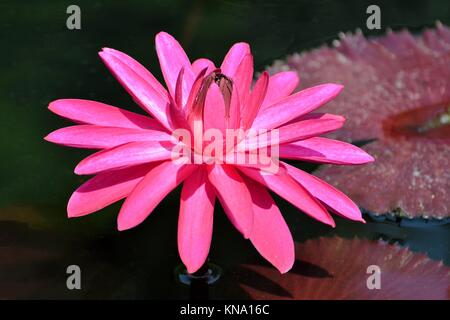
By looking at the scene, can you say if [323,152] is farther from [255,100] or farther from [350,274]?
[350,274]

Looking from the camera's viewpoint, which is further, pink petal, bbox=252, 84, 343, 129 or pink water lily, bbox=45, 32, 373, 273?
pink petal, bbox=252, 84, 343, 129

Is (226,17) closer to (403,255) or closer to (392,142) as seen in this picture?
(392,142)

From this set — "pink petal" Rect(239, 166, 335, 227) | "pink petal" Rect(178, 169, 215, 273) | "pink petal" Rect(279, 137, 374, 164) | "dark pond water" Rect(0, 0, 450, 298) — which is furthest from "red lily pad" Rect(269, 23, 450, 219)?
"pink petal" Rect(178, 169, 215, 273)

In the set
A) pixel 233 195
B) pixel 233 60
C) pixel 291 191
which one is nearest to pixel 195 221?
pixel 233 195

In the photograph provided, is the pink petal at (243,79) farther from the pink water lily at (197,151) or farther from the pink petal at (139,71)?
the pink petal at (139,71)

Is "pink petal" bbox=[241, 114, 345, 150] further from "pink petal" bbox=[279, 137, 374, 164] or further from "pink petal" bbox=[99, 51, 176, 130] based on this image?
"pink petal" bbox=[99, 51, 176, 130]

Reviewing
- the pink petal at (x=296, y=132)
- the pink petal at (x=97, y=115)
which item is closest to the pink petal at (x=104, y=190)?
the pink petal at (x=97, y=115)
